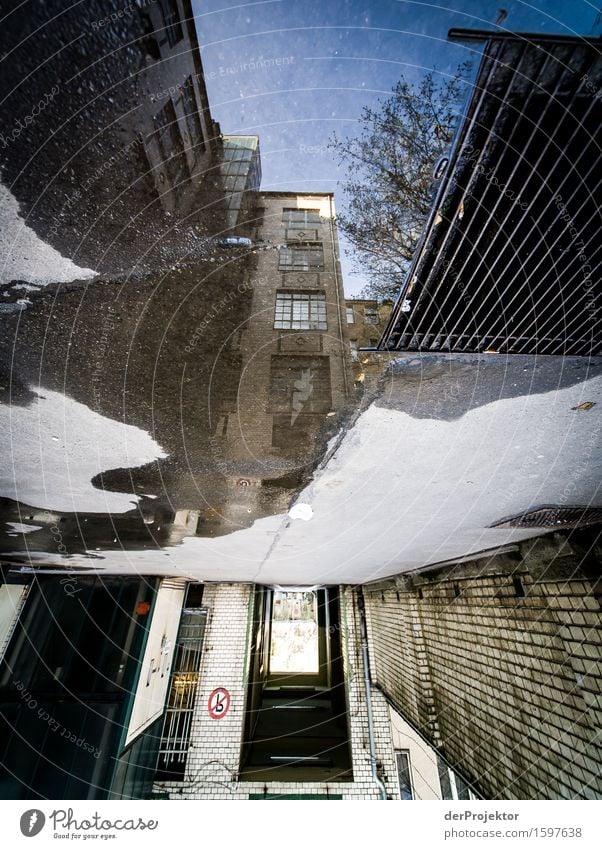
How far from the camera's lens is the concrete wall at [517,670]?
2539mm

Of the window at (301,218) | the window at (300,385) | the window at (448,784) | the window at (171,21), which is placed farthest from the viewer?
the window at (448,784)

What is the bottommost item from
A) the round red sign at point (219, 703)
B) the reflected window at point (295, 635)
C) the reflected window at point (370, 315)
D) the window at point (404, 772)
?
the window at point (404, 772)

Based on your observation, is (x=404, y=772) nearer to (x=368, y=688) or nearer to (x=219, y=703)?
(x=368, y=688)

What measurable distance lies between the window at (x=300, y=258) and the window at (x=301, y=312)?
120 mm

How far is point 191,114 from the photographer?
109 cm

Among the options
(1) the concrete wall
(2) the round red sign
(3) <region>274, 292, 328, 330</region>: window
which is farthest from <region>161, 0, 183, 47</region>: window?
(2) the round red sign

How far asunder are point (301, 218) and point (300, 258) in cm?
18

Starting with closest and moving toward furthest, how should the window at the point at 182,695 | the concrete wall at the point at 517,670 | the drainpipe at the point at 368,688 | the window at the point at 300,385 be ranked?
the window at the point at 300,385 < the concrete wall at the point at 517,670 < the window at the point at 182,695 < the drainpipe at the point at 368,688

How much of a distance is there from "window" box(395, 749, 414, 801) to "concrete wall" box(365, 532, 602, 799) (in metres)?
2.91

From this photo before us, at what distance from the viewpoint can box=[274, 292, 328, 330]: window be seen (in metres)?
1.58

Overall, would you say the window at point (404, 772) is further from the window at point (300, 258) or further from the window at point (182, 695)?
the window at point (300, 258)

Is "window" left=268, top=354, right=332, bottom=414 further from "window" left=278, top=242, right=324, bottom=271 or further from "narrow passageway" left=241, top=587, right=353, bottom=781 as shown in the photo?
"narrow passageway" left=241, top=587, right=353, bottom=781

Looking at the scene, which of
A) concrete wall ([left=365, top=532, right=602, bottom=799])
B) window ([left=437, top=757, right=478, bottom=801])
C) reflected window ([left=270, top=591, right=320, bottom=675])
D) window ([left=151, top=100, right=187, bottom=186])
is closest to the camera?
window ([left=151, top=100, right=187, bottom=186])

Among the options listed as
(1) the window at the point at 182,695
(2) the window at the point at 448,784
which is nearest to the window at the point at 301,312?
(2) the window at the point at 448,784
